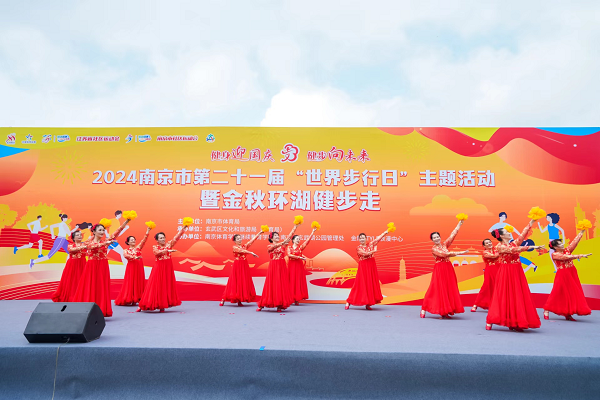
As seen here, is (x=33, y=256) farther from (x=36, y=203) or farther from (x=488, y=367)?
(x=488, y=367)

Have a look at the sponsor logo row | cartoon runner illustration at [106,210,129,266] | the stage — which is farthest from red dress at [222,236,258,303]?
the stage

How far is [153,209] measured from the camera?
6.99 metres

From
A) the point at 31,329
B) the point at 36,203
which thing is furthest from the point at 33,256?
the point at 31,329

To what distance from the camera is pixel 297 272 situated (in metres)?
6.63

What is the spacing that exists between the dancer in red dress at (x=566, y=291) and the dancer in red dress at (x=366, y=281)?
7.60ft

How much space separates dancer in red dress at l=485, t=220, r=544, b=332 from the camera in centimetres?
→ 403

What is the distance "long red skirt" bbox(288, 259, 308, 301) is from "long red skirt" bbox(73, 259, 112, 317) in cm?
287

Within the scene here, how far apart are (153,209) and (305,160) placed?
2894 millimetres

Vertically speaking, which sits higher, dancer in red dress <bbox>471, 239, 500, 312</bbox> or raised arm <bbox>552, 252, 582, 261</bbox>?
raised arm <bbox>552, 252, 582, 261</bbox>

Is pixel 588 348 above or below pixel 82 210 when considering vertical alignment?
below

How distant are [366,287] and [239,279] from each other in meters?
2.04

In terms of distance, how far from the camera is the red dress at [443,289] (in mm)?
5078

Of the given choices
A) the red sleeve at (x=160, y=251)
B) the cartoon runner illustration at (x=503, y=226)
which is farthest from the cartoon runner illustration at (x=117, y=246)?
the cartoon runner illustration at (x=503, y=226)

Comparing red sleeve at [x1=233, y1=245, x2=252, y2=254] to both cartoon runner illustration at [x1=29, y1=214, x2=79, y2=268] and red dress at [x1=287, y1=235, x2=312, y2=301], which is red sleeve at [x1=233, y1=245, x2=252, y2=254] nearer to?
red dress at [x1=287, y1=235, x2=312, y2=301]
